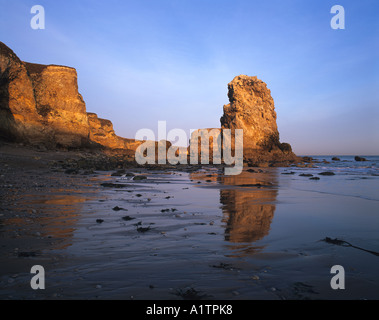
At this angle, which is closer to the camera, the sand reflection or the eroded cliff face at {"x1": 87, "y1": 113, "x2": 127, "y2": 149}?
the sand reflection

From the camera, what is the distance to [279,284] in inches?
93.7

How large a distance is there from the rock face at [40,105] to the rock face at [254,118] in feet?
129

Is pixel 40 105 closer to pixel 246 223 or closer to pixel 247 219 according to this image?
pixel 247 219

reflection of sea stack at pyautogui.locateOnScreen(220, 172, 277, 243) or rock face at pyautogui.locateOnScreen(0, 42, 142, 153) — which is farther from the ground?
rock face at pyautogui.locateOnScreen(0, 42, 142, 153)

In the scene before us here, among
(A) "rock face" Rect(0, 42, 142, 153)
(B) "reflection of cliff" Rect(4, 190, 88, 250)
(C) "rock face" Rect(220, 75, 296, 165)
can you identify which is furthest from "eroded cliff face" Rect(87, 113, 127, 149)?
(B) "reflection of cliff" Rect(4, 190, 88, 250)

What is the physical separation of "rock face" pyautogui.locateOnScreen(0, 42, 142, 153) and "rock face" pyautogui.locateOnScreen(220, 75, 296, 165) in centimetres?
3917

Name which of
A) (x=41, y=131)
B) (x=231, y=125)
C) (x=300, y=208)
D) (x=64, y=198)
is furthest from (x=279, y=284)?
(x=231, y=125)

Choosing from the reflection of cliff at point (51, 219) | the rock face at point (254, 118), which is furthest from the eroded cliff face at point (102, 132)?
the reflection of cliff at point (51, 219)

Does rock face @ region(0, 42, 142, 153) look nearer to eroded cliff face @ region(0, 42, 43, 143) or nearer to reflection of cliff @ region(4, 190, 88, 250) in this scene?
eroded cliff face @ region(0, 42, 43, 143)

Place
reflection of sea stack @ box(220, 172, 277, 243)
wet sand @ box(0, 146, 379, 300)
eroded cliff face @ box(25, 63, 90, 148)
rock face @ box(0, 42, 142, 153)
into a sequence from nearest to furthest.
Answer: wet sand @ box(0, 146, 379, 300), reflection of sea stack @ box(220, 172, 277, 243), rock face @ box(0, 42, 142, 153), eroded cliff face @ box(25, 63, 90, 148)

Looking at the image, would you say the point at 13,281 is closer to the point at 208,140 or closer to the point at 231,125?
the point at 231,125

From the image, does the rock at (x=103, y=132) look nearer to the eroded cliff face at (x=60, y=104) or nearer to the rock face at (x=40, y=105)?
the eroded cliff face at (x=60, y=104)

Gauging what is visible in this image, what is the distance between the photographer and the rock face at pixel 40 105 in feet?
76.5

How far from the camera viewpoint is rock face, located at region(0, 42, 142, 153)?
23.3m
